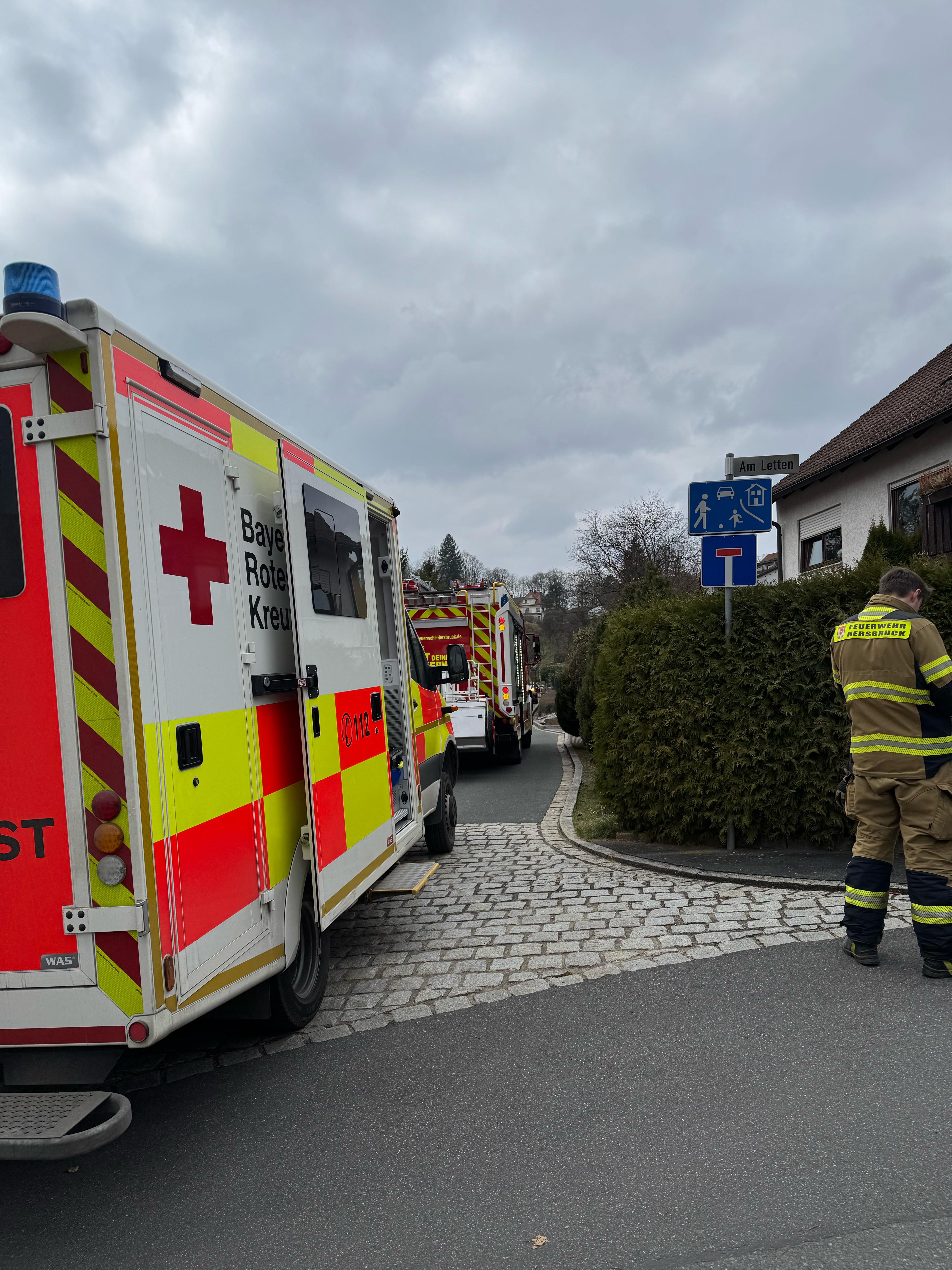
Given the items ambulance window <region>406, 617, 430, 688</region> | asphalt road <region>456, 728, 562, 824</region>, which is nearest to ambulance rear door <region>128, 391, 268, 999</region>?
ambulance window <region>406, 617, 430, 688</region>

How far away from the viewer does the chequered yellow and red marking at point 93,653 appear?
107 inches

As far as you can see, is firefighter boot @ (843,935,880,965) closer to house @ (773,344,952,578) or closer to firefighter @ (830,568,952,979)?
firefighter @ (830,568,952,979)

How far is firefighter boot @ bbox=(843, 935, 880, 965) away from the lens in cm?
436

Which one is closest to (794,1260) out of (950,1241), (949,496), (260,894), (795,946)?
(950,1241)

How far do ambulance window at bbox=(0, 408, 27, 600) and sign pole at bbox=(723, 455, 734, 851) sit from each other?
514 cm

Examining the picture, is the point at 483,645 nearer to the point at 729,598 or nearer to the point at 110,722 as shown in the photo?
the point at 729,598

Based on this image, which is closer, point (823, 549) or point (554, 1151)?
point (554, 1151)

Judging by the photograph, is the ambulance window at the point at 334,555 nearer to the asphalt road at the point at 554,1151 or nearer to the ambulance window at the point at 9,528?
the ambulance window at the point at 9,528

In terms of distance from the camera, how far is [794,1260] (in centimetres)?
229

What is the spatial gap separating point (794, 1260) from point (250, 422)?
3.61 meters

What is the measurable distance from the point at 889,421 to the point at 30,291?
17.2 m

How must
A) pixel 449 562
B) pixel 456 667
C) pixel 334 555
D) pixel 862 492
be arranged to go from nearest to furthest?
pixel 334 555, pixel 456 667, pixel 862 492, pixel 449 562

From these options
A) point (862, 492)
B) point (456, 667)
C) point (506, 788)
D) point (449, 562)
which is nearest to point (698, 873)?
point (456, 667)

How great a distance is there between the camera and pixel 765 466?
668 cm
